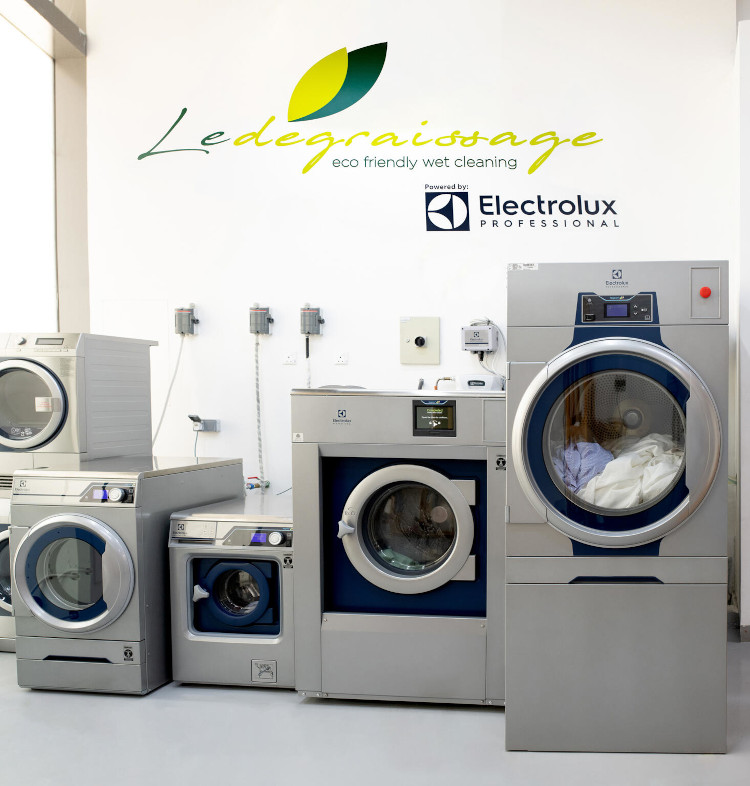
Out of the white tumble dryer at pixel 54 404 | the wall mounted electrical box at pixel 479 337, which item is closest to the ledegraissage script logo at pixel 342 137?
the wall mounted electrical box at pixel 479 337

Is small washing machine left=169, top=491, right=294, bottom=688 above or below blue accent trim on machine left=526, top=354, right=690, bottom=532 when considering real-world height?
below

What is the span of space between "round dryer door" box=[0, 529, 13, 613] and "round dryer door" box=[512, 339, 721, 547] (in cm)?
237

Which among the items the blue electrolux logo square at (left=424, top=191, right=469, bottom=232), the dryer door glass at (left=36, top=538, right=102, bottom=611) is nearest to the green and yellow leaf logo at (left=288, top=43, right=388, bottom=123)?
the blue electrolux logo square at (left=424, top=191, right=469, bottom=232)

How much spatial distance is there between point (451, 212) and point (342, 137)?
0.72m

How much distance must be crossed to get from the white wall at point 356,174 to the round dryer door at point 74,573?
1306 mm

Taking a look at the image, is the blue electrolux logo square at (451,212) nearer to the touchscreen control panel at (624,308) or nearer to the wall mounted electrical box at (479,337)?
the wall mounted electrical box at (479,337)

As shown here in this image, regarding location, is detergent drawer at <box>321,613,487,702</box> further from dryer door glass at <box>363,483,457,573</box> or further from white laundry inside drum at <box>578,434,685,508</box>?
white laundry inside drum at <box>578,434,685,508</box>

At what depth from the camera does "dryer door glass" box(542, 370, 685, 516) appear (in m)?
2.39

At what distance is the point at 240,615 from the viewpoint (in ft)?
9.91

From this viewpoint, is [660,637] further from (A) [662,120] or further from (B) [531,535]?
(A) [662,120]

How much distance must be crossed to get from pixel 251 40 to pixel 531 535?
3.12 meters

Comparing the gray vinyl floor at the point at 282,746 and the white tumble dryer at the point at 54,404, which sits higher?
the white tumble dryer at the point at 54,404

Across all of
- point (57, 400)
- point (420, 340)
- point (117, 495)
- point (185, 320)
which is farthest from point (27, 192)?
point (420, 340)

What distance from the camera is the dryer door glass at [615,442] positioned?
239 centimetres
